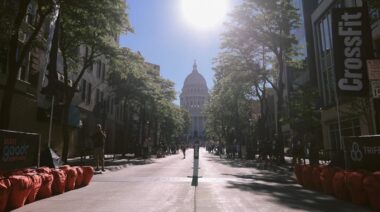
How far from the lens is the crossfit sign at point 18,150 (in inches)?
346

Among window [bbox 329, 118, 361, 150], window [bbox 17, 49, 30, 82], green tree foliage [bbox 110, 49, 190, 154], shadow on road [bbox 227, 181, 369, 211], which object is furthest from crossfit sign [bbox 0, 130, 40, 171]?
window [bbox 329, 118, 361, 150]

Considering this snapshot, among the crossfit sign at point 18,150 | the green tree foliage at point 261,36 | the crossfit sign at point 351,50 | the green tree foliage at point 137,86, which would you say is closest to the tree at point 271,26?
the green tree foliage at point 261,36

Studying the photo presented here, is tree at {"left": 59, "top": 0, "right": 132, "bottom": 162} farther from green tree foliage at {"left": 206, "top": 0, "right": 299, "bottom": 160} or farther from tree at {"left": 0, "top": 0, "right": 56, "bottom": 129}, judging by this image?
green tree foliage at {"left": 206, "top": 0, "right": 299, "bottom": 160}

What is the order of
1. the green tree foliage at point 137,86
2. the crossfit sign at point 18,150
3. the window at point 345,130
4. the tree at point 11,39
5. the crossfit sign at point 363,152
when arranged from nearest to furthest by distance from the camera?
the crossfit sign at point 18,150 → the crossfit sign at point 363,152 → the tree at point 11,39 → the green tree foliage at point 137,86 → the window at point 345,130

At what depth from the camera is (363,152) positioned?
10109 mm

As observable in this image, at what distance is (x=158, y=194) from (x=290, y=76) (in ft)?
142

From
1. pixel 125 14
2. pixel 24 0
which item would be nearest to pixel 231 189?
pixel 24 0

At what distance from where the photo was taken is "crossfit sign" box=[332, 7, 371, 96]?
39.8 ft

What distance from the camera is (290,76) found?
50562mm

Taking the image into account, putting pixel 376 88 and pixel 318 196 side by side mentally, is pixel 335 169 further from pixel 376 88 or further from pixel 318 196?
pixel 376 88

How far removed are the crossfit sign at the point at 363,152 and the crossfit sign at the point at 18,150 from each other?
8.67 m

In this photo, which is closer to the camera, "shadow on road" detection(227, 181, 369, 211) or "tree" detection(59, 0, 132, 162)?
"shadow on road" detection(227, 181, 369, 211)

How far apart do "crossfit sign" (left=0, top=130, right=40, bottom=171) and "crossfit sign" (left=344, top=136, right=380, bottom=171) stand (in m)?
8.67

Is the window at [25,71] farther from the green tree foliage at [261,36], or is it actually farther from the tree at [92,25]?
the green tree foliage at [261,36]
